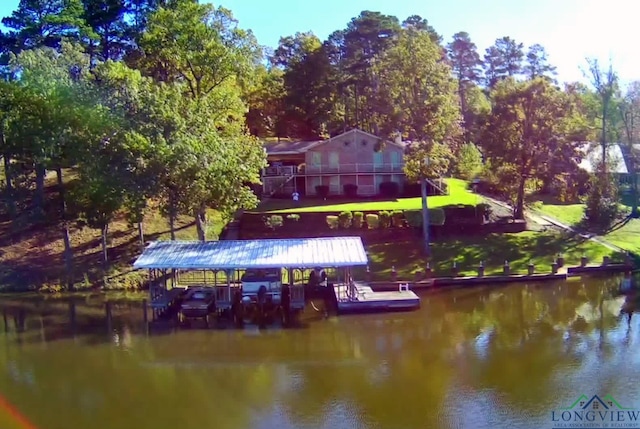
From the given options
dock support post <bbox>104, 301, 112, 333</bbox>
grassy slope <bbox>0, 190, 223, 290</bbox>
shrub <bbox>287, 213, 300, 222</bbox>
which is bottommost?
dock support post <bbox>104, 301, 112, 333</bbox>

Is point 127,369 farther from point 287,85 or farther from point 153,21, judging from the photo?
point 287,85

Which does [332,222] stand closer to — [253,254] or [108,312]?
[253,254]

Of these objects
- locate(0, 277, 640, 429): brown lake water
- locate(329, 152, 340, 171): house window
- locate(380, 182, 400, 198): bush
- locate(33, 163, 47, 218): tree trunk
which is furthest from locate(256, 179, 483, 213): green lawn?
locate(33, 163, 47, 218): tree trunk

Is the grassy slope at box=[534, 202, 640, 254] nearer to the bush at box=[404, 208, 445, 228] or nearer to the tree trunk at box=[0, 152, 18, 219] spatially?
the bush at box=[404, 208, 445, 228]

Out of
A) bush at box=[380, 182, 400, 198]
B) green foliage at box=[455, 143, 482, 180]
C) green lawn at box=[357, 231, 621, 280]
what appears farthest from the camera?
green foliage at box=[455, 143, 482, 180]

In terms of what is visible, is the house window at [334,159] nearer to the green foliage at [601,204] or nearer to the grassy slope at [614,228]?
the grassy slope at [614,228]

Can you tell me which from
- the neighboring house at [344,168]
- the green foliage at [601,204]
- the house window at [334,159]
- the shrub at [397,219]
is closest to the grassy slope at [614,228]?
the green foliage at [601,204]

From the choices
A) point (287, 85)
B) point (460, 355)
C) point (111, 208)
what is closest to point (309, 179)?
point (287, 85)

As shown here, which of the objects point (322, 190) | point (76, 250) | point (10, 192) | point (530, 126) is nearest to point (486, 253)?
point (530, 126)
